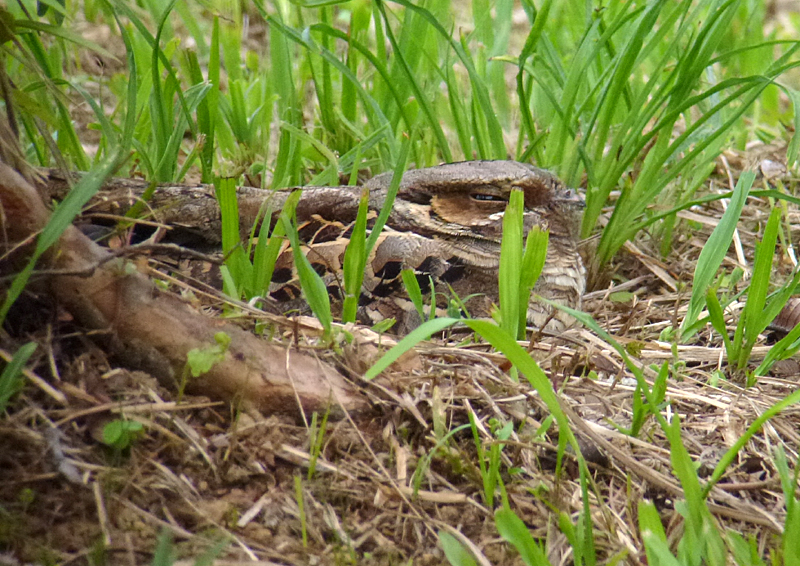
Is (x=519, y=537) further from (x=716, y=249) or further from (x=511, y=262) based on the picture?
(x=716, y=249)

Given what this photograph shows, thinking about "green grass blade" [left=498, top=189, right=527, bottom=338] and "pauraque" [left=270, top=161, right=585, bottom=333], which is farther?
"pauraque" [left=270, top=161, right=585, bottom=333]

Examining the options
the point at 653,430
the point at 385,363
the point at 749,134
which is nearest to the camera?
the point at 385,363

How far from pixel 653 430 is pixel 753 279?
0.56 m

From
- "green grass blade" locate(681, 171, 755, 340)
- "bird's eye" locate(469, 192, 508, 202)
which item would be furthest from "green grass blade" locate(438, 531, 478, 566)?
"bird's eye" locate(469, 192, 508, 202)

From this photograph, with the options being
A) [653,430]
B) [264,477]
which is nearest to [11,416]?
[264,477]

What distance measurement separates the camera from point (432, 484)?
1.41m

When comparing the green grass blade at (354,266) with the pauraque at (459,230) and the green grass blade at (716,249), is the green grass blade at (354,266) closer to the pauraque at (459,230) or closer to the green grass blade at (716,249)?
the pauraque at (459,230)

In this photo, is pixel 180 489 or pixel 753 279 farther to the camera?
pixel 753 279

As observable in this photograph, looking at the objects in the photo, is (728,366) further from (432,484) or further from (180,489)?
(180,489)

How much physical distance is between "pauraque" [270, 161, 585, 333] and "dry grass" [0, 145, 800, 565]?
712 millimetres

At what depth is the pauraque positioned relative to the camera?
237 cm

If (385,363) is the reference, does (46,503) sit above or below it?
below

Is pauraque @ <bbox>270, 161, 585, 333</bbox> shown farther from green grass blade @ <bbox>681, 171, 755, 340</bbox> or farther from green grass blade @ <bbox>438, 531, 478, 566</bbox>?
green grass blade @ <bbox>438, 531, 478, 566</bbox>

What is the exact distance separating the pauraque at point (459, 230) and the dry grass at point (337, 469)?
0.71 meters
